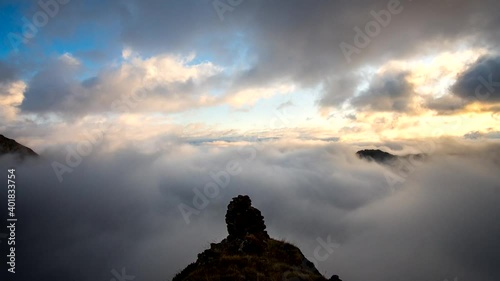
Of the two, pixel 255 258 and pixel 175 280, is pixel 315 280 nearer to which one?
pixel 255 258

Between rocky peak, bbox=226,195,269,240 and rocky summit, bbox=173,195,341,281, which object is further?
rocky peak, bbox=226,195,269,240

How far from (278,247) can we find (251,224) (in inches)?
379

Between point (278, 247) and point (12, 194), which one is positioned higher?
point (12, 194)

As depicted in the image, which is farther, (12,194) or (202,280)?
(12,194)

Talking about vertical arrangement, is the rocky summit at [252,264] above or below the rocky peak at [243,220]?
below

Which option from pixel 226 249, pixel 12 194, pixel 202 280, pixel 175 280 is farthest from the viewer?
pixel 12 194

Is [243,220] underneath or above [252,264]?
above

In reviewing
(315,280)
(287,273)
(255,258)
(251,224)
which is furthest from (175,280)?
(251,224)

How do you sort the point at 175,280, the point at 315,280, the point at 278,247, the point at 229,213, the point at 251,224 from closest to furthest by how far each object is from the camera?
the point at 315,280, the point at 175,280, the point at 278,247, the point at 251,224, the point at 229,213

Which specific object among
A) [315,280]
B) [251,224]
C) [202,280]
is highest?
[251,224]

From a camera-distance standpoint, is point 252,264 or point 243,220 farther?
point 243,220

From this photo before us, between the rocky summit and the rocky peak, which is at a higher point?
the rocky peak

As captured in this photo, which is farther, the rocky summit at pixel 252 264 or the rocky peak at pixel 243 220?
the rocky peak at pixel 243 220

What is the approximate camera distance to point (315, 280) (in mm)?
19219
